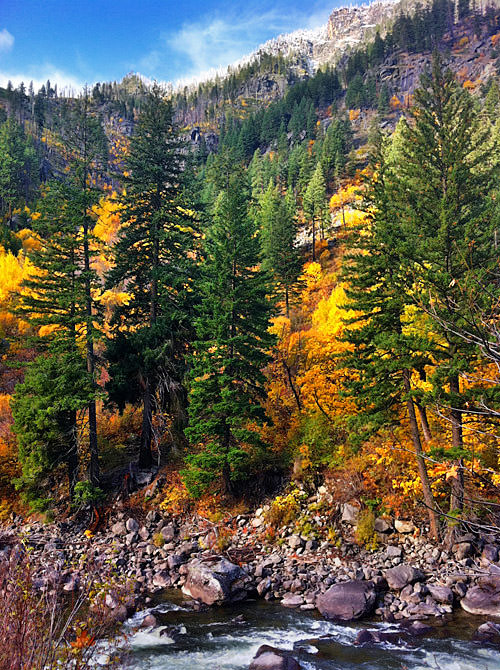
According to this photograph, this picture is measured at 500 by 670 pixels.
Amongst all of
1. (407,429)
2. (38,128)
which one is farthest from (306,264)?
(38,128)

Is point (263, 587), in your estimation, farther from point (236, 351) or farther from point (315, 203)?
point (315, 203)

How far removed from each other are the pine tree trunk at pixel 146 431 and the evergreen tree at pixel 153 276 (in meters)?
0.05

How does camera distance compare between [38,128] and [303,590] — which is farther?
[38,128]

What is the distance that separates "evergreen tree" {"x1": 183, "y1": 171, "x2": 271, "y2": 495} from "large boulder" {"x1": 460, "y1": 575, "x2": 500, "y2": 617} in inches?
373

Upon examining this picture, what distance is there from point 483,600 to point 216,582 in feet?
27.5

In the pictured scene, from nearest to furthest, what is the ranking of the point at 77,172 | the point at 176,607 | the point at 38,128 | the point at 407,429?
the point at 176,607 < the point at 407,429 < the point at 77,172 < the point at 38,128

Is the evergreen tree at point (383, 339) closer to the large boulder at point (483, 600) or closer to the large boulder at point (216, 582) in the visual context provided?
the large boulder at point (483, 600)

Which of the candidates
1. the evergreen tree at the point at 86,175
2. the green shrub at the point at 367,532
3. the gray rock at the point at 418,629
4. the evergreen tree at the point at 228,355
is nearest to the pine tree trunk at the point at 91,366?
the evergreen tree at the point at 86,175

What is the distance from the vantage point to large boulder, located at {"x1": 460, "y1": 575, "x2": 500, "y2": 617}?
12.2m

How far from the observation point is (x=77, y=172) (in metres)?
20.1

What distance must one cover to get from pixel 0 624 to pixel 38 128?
144 metres

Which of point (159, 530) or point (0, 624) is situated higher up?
point (0, 624)

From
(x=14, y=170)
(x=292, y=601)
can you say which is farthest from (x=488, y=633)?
(x=14, y=170)

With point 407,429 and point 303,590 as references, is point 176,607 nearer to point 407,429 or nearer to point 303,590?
point 303,590
